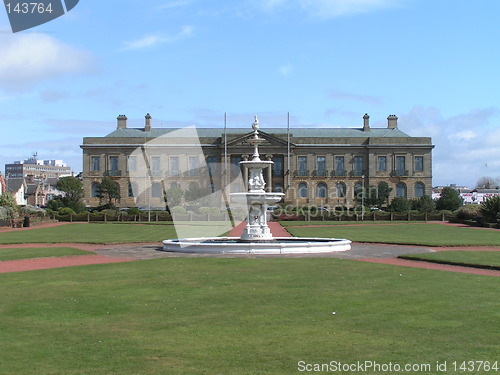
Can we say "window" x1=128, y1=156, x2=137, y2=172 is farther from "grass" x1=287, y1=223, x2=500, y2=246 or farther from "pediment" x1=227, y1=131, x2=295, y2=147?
"grass" x1=287, y1=223, x2=500, y2=246

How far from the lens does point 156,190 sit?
105938 mm

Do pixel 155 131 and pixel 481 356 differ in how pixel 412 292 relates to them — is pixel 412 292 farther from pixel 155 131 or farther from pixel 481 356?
pixel 155 131

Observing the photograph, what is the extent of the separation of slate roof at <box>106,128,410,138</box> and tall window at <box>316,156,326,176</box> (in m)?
4.23

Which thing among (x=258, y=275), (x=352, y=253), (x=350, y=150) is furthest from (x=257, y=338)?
(x=350, y=150)

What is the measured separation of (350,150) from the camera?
10612 centimetres

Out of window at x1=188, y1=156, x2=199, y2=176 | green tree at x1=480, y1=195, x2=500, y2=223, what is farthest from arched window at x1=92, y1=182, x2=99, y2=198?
green tree at x1=480, y1=195, x2=500, y2=223

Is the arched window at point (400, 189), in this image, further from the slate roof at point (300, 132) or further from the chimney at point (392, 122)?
the chimney at point (392, 122)

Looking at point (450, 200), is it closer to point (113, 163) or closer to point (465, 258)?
point (113, 163)

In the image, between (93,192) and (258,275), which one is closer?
(258,275)

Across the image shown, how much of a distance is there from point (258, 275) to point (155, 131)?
93446mm

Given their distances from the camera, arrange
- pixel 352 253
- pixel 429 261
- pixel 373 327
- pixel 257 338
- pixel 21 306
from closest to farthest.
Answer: pixel 257 338
pixel 373 327
pixel 21 306
pixel 429 261
pixel 352 253

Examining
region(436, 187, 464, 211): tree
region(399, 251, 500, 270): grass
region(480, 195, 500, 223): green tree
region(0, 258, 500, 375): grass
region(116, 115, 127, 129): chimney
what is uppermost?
region(116, 115, 127, 129): chimney

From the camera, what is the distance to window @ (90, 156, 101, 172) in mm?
106188

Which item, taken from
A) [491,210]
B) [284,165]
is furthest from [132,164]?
[491,210]
